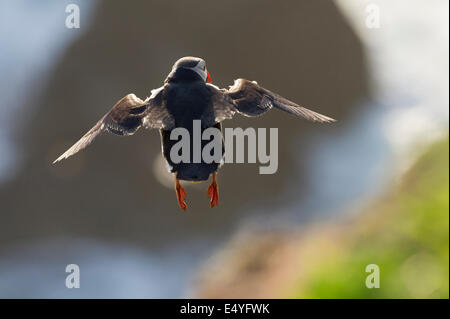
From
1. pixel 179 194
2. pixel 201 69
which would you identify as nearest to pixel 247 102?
pixel 201 69

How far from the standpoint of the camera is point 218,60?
37.7 ft

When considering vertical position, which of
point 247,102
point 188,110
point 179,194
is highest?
point 247,102

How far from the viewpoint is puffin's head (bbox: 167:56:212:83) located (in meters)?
2.38

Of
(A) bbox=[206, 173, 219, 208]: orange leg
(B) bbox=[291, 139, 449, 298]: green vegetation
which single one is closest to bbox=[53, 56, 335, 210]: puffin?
(A) bbox=[206, 173, 219, 208]: orange leg

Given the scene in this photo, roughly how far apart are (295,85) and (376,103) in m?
2.24

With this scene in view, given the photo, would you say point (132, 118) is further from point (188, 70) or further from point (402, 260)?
point (402, 260)

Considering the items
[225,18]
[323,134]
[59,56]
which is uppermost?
[225,18]

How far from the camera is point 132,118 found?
2.65m

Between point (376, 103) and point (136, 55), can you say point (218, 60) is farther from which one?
point (376, 103)

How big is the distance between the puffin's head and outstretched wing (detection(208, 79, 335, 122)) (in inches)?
3.2

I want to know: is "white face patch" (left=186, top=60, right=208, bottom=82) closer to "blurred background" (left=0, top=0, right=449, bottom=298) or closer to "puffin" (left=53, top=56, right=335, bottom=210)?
"puffin" (left=53, top=56, right=335, bottom=210)

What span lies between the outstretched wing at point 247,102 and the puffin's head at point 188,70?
0.08 m

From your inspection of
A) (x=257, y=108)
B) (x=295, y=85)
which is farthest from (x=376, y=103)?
(x=257, y=108)

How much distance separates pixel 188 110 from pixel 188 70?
0.18m
